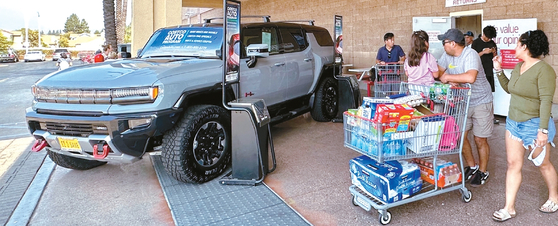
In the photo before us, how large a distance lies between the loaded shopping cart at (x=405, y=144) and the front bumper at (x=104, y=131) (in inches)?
74.2

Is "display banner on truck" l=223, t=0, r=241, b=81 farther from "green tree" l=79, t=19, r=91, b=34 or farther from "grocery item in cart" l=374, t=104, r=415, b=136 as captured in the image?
"green tree" l=79, t=19, r=91, b=34

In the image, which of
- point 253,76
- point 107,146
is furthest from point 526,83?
point 107,146

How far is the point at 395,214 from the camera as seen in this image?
371 cm

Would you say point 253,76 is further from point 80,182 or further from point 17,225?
point 17,225

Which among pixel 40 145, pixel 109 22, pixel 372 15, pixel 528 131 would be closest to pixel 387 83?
pixel 528 131

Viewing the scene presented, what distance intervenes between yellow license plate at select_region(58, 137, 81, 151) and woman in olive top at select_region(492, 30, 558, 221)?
3901 millimetres

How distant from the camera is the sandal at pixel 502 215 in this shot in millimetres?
3432

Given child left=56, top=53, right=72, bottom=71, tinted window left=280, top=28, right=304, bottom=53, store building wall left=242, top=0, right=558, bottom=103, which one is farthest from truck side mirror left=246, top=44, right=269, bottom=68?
child left=56, top=53, right=72, bottom=71

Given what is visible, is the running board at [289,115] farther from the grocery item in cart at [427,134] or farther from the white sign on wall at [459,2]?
the white sign on wall at [459,2]

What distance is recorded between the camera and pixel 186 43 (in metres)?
5.51

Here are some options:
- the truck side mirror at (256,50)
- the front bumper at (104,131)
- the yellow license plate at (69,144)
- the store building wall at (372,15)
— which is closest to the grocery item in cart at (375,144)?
the front bumper at (104,131)

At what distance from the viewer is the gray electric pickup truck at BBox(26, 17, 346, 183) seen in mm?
4059

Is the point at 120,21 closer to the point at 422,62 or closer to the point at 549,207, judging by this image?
the point at 422,62

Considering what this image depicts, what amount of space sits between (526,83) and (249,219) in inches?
101
